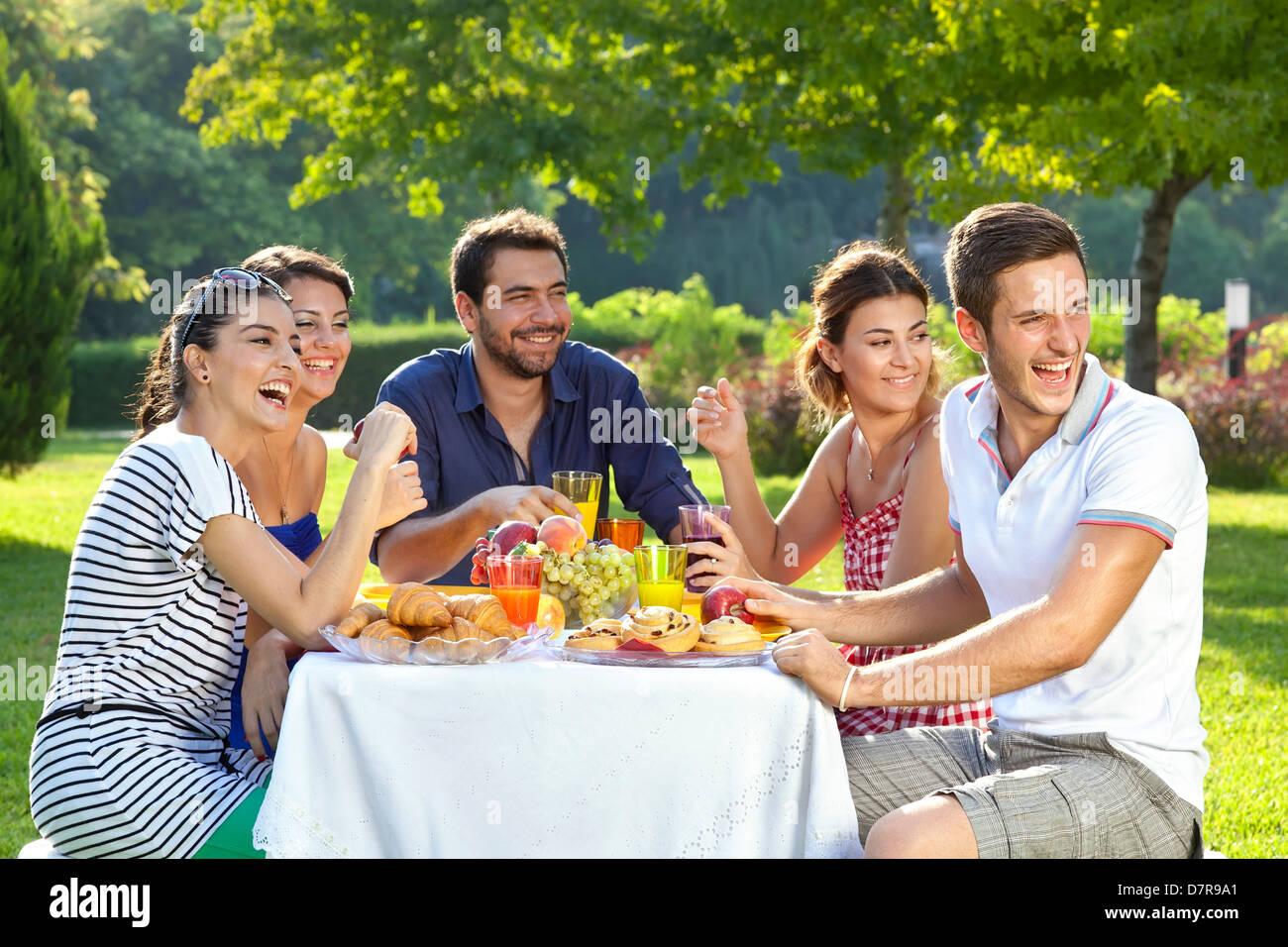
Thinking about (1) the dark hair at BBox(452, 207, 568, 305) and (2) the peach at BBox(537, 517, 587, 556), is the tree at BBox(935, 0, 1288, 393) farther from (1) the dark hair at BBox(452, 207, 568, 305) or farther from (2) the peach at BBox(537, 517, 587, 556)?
(2) the peach at BBox(537, 517, 587, 556)

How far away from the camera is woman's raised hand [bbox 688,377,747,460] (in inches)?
160

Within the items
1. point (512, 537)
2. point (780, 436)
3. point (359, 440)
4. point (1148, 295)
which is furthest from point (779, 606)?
point (780, 436)

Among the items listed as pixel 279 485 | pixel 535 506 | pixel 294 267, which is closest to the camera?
pixel 535 506

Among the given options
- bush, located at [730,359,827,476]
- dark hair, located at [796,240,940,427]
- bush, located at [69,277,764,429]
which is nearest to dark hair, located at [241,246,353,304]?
dark hair, located at [796,240,940,427]

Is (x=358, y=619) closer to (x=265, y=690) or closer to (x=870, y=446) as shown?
(x=265, y=690)

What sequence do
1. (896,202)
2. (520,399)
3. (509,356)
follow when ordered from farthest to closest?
(896,202) < (520,399) < (509,356)

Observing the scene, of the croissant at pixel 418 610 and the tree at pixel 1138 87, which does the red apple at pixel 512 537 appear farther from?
the tree at pixel 1138 87

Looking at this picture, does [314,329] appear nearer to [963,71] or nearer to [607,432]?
[607,432]

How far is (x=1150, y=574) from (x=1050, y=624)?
0.28 m

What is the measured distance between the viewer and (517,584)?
3.21m

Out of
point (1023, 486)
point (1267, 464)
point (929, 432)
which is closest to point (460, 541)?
point (929, 432)

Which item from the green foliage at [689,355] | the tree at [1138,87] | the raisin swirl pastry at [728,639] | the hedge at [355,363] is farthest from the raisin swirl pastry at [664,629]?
the hedge at [355,363]

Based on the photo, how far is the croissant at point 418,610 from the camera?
2.94m
